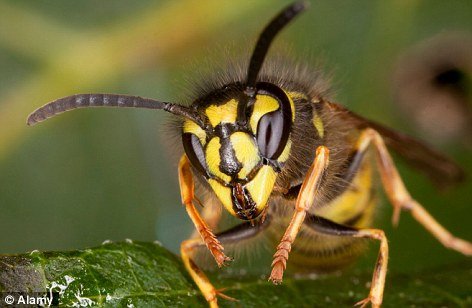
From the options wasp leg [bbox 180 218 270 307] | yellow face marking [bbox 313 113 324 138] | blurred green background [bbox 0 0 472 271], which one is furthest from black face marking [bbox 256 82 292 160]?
blurred green background [bbox 0 0 472 271]

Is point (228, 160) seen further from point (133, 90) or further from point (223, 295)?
point (133, 90)

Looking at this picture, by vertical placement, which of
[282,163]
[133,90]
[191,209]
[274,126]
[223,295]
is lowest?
[223,295]

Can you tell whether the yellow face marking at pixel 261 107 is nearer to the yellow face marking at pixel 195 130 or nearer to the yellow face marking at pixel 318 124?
the yellow face marking at pixel 195 130

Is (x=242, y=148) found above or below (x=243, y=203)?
above

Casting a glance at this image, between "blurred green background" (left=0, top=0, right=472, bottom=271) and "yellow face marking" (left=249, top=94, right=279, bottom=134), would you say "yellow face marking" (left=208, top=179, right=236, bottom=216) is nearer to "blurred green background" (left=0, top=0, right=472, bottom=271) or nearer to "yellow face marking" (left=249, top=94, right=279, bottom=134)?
"yellow face marking" (left=249, top=94, right=279, bottom=134)

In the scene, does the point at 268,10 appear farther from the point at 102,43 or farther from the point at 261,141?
the point at 261,141

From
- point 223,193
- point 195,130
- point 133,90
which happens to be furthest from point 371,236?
point 133,90

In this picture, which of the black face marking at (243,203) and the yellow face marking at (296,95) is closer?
the black face marking at (243,203)

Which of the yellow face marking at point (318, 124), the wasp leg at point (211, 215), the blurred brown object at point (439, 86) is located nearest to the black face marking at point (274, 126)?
the yellow face marking at point (318, 124)
